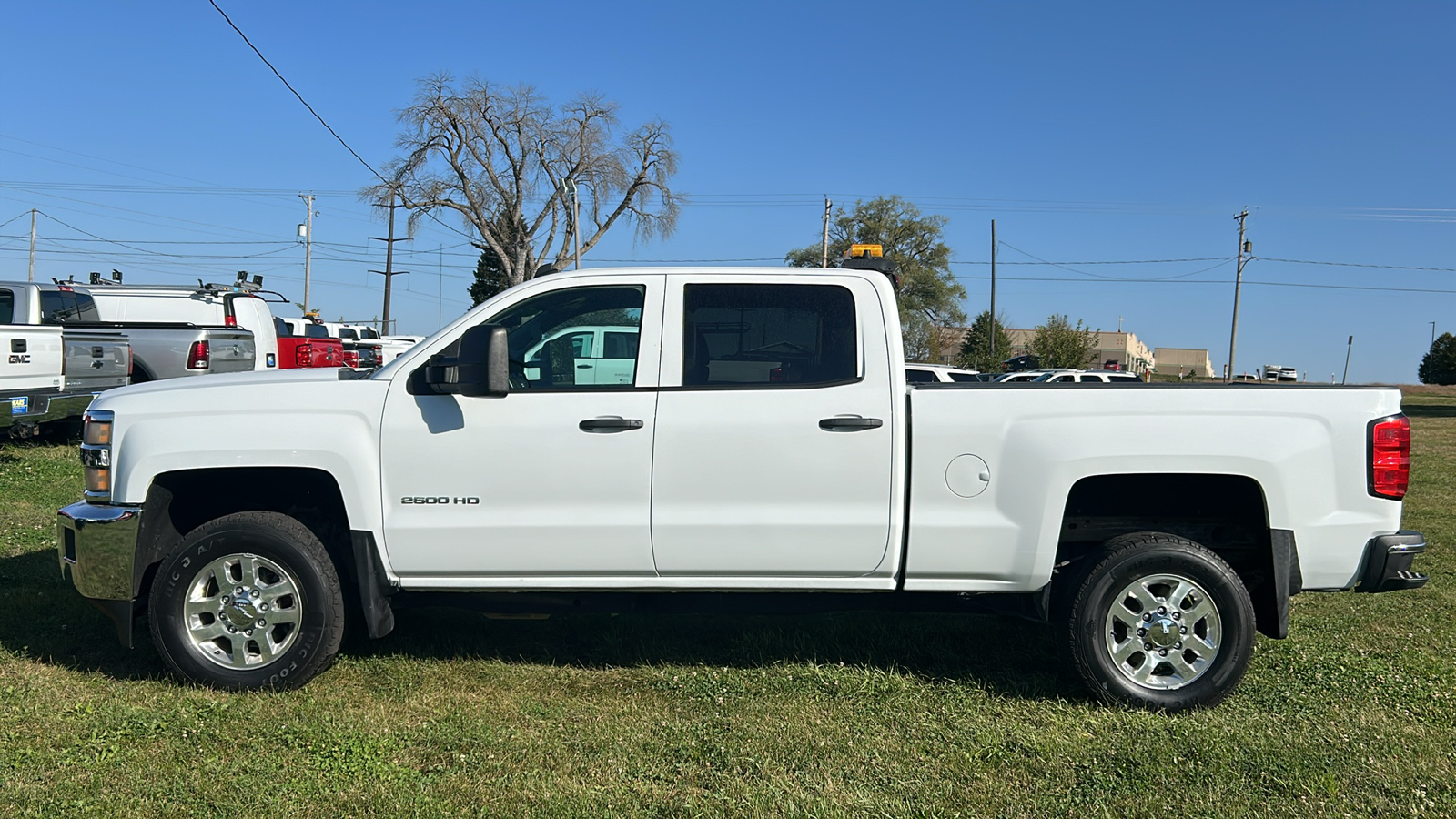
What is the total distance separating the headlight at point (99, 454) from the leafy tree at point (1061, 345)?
45929 millimetres

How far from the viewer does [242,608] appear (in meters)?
4.71

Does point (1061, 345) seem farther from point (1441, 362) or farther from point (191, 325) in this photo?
point (191, 325)

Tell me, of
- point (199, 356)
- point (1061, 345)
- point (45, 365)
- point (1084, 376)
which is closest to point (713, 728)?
point (45, 365)

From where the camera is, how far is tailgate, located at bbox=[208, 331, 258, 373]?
1408cm

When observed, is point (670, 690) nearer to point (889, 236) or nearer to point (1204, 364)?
point (889, 236)

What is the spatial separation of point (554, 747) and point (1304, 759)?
9.12ft

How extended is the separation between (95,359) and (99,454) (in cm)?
816

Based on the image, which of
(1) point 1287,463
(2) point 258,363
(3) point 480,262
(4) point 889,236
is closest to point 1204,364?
(4) point 889,236

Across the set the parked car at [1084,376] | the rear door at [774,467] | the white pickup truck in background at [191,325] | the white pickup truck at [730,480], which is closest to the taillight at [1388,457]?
the white pickup truck at [730,480]

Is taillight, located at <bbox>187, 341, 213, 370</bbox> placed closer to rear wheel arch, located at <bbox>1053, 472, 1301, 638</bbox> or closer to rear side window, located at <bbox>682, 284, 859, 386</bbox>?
rear side window, located at <bbox>682, 284, 859, 386</bbox>

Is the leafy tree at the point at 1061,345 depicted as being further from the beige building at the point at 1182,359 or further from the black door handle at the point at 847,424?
the beige building at the point at 1182,359

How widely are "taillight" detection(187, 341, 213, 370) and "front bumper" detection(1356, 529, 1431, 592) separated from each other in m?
13.1

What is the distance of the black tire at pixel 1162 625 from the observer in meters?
4.56

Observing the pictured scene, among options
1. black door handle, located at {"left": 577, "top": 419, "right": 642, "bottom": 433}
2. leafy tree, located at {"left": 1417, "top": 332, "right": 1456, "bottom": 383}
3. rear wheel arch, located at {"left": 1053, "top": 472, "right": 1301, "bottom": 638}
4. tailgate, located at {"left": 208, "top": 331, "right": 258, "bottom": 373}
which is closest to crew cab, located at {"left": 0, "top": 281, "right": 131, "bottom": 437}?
tailgate, located at {"left": 208, "top": 331, "right": 258, "bottom": 373}
